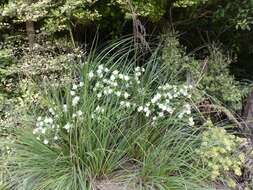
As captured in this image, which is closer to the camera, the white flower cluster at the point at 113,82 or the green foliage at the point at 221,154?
the green foliage at the point at 221,154

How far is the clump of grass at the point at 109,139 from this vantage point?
3123 millimetres

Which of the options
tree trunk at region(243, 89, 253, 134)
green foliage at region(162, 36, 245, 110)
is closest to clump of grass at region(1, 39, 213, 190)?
green foliage at region(162, 36, 245, 110)

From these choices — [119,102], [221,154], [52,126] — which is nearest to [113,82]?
[119,102]

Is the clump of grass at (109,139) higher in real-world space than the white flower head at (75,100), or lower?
lower

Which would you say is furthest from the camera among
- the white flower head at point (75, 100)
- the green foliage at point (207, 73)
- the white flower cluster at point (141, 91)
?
the green foliage at point (207, 73)

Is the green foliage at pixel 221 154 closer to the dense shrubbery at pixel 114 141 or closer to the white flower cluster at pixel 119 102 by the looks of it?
the dense shrubbery at pixel 114 141

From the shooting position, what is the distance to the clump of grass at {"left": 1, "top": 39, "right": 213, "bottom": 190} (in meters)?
3.12

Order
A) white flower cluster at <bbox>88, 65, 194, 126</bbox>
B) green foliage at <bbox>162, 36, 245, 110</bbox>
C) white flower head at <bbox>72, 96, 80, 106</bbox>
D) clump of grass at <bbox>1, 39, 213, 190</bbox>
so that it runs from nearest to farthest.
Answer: clump of grass at <bbox>1, 39, 213, 190</bbox>, white flower head at <bbox>72, 96, 80, 106</bbox>, white flower cluster at <bbox>88, 65, 194, 126</bbox>, green foliage at <bbox>162, 36, 245, 110</bbox>

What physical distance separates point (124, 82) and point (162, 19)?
122 centimetres

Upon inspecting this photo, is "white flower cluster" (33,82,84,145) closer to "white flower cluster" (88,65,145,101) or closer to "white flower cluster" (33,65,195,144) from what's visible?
"white flower cluster" (33,65,195,144)

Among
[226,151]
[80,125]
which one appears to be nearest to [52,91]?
[80,125]

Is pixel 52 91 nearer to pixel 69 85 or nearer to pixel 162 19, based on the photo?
pixel 69 85

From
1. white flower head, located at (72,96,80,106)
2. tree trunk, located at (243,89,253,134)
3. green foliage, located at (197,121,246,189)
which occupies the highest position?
white flower head, located at (72,96,80,106)

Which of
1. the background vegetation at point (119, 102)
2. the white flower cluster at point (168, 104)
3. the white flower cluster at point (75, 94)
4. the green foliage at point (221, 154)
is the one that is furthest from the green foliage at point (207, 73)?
the white flower cluster at point (75, 94)
